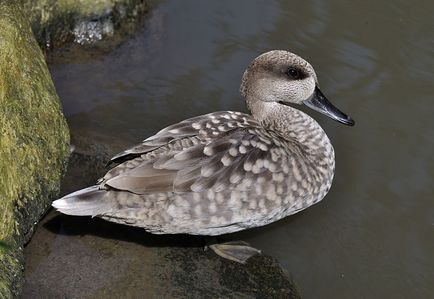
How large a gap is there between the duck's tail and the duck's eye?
4.06 feet

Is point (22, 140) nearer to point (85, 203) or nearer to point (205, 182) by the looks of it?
point (85, 203)

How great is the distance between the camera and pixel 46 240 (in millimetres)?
3914

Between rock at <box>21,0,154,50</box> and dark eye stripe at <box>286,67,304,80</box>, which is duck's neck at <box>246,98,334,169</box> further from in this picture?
rock at <box>21,0,154,50</box>

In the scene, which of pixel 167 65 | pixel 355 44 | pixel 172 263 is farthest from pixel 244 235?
pixel 355 44

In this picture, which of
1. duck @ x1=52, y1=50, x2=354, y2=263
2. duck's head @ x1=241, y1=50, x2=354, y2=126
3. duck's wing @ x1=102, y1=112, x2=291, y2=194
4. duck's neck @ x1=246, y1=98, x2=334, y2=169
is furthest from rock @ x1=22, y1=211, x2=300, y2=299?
duck's head @ x1=241, y1=50, x2=354, y2=126

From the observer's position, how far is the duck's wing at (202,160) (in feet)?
12.4

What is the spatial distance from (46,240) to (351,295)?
1602mm

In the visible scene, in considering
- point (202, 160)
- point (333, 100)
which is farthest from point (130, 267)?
point (333, 100)

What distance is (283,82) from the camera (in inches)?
172

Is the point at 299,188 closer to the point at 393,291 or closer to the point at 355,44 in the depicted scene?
the point at 393,291

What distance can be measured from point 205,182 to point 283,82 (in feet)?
2.90

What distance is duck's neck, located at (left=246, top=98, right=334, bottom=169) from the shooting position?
14.2ft

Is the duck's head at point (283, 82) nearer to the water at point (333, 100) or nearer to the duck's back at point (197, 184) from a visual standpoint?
the duck's back at point (197, 184)

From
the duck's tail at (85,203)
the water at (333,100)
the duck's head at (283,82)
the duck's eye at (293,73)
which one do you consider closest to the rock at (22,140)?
the duck's tail at (85,203)
